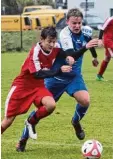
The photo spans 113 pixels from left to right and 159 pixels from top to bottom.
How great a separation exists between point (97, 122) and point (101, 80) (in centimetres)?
→ 698

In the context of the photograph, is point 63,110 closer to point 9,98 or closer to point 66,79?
point 66,79

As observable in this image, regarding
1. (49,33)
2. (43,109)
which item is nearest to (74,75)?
(43,109)

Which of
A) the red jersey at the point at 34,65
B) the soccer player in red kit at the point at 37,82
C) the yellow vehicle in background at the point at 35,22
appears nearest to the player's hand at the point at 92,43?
the soccer player in red kit at the point at 37,82

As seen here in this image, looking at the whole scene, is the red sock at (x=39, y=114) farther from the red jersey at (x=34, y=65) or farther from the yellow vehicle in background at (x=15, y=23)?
the yellow vehicle in background at (x=15, y=23)

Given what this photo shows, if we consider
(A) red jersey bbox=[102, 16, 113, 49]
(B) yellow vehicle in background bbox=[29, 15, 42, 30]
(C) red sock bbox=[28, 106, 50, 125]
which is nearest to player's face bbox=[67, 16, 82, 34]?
(C) red sock bbox=[28, 106, 50, 125]

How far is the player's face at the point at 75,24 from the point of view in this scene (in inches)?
346

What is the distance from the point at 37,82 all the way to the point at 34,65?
26cm

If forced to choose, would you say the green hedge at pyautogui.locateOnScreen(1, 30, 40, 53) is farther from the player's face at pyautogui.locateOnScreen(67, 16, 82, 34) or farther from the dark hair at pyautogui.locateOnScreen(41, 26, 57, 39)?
the dark hair at pyautogui.locateOnScreen(41, 26, 57, 39)

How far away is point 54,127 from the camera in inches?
404

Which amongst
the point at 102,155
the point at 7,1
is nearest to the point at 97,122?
the point at 102,155

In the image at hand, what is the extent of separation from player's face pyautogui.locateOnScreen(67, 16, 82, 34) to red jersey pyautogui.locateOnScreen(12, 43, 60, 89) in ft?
2.15

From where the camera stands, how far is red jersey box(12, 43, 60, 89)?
8.12 m

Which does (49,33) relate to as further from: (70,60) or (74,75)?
(74,75)

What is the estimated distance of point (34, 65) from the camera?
811 cm
